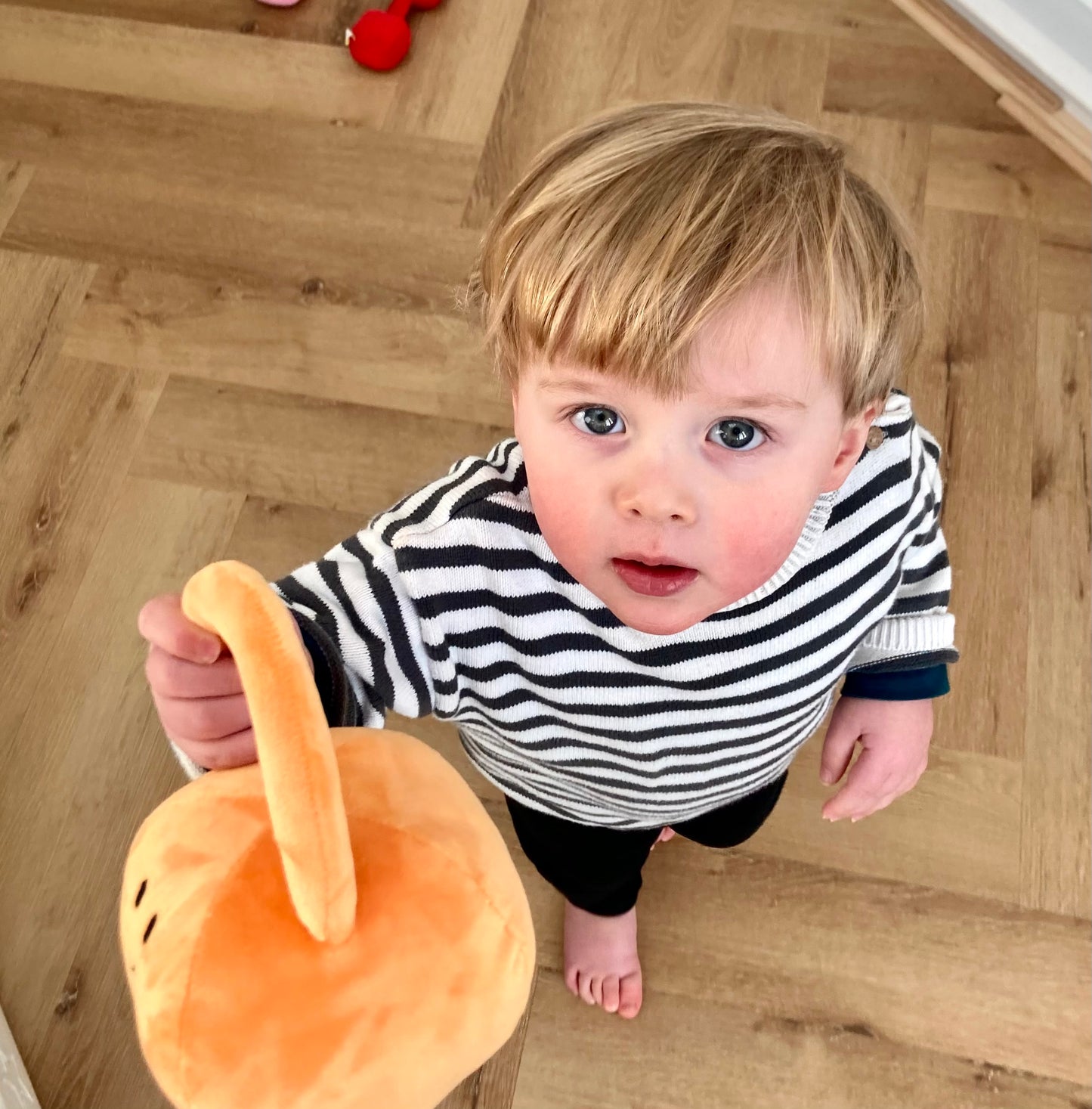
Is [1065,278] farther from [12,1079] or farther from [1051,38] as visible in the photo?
[12,1079]

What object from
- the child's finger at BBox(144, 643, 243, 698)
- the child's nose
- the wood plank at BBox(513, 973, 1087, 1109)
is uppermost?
the child's nose

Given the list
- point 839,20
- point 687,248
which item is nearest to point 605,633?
point 687,248

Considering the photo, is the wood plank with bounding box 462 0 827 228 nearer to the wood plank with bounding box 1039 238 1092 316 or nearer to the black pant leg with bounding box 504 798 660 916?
the wood plank with bounding box 1039 238 1092 316

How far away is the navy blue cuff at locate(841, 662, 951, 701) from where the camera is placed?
730mm

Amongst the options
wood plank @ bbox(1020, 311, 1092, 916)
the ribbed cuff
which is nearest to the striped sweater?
the ribbed cuff

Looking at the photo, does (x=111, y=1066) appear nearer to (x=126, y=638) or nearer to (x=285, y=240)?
(x=126, y=638)

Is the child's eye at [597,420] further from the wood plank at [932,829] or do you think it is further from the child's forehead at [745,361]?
the wood plank at [932,829]

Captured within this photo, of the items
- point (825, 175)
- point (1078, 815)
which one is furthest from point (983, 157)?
point (825, 175)

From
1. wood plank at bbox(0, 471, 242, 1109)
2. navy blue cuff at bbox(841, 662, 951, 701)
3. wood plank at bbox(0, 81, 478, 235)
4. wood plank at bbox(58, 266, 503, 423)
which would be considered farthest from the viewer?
wood plank at bbox(0, 81, 478, 235)

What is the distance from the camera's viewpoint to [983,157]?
4.09 feet

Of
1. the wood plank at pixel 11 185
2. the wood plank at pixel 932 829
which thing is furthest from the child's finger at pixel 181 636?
the wood plank at pixel 11 185

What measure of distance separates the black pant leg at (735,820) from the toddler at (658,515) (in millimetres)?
99

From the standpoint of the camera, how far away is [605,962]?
854 millimetres

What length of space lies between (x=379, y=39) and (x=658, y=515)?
1.05m
